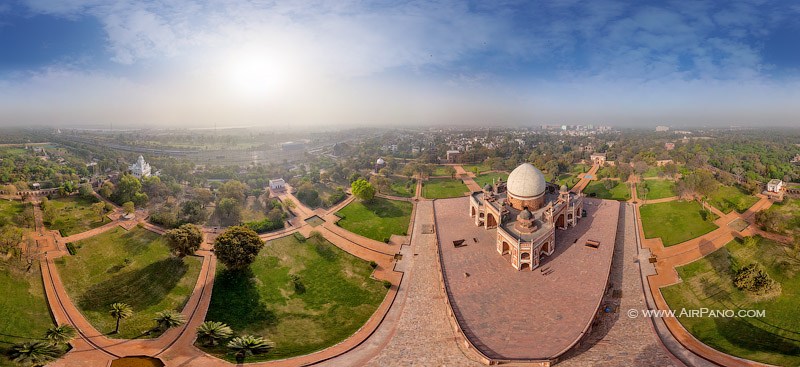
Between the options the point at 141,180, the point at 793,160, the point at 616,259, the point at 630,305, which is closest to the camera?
the point at 630,305

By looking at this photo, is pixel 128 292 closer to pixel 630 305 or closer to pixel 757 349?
pixel 630 305

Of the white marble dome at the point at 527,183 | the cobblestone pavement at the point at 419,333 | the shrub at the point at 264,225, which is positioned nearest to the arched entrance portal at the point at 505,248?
the cobblestone pavement at the point at 419,333

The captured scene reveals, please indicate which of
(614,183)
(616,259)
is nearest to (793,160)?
(614,183)

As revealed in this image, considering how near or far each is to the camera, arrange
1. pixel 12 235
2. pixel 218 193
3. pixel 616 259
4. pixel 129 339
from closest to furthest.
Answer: pixel 129 339, pixel 12 235, pixel 616 259, pixel 218 193

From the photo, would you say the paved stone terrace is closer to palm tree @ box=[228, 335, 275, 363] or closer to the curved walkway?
the curved walkway

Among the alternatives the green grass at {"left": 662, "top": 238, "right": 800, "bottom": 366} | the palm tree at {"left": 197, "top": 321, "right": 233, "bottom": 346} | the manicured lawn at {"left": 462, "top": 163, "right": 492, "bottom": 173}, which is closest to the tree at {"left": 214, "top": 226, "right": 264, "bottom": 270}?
the palm tree at {"left": 197, "top": 321, "right": 233, "bottom": 346}

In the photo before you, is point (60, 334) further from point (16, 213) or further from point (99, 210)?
point (16, 213)
